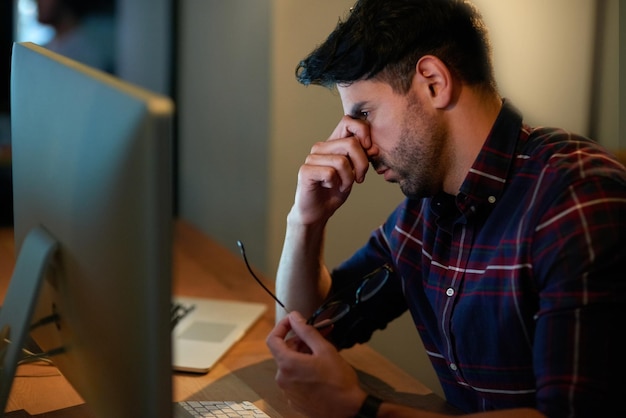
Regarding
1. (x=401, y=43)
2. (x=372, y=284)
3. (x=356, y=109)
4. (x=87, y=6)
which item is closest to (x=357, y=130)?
(x=356, y=109)

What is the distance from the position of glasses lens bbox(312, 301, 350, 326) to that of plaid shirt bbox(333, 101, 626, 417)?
107mm

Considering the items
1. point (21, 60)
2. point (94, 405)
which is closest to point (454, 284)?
point (94, 405)

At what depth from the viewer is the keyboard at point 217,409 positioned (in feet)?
3.94

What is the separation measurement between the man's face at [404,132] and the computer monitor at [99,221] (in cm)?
48

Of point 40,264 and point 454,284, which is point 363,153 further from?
point 40,264

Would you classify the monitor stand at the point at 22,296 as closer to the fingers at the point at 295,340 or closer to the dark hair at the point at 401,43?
the fingers at the point at 295,340

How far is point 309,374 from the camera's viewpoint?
3.58 ft

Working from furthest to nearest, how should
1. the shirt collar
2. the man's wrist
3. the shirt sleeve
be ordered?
the shirt collar
the man's wrist
the shirt sleeve

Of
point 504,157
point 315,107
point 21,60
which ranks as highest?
point 21,60

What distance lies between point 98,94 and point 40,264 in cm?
24

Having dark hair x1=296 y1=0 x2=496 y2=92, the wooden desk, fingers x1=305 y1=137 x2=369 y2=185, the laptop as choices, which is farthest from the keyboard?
dark hair x1=296 y1=0 x2=496 y2=92

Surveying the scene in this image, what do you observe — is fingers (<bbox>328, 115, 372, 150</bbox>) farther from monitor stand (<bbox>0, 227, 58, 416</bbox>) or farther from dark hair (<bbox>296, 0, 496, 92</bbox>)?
monitor stand (<bbox>0, 227, 58, 416</bbox>)

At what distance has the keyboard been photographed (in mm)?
1200

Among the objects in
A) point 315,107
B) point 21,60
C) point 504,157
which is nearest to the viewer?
point 21,60
